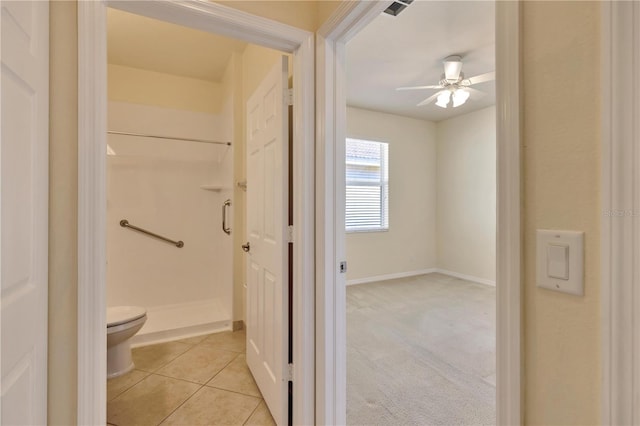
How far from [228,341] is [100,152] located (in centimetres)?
209

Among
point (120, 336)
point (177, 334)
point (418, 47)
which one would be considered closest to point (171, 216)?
point (177, 334)

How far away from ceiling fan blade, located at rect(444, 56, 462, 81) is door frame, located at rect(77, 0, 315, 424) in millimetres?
→ 2004

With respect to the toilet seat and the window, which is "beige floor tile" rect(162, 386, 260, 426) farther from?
the window

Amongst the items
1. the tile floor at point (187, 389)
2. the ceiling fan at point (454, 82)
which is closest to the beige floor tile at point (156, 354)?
the tile floor at point (187, 389)

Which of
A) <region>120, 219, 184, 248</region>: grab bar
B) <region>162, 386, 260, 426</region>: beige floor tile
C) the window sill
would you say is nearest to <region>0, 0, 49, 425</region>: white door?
<region>162, 386, 260, 426</region>: beige floor tile

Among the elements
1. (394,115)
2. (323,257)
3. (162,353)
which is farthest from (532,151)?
(394,115)

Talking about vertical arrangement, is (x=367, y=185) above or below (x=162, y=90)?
below

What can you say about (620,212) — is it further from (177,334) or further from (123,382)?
(177,334)

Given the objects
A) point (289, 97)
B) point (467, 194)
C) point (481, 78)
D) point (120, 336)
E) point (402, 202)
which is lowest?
point (120, 336)

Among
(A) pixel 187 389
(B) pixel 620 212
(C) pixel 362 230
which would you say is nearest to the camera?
(B) pixel 620 212

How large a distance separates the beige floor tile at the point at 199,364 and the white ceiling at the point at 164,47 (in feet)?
8.82

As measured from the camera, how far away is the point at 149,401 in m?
1.78

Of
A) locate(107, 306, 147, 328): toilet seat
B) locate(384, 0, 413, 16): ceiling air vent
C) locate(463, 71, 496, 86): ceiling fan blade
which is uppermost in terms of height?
locate(384, 0, 413, 16): ceiling air vent

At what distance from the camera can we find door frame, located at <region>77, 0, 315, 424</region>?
3.26 ft
